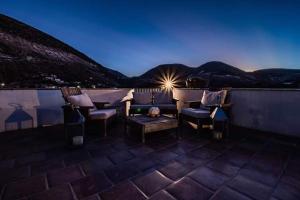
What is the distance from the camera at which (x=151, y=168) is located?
186 cm

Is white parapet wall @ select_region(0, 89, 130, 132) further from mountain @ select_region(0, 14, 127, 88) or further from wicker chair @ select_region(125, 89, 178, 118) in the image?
wicker chair @ select_region(125, 89, 178, 118)

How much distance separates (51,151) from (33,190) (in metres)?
1.04

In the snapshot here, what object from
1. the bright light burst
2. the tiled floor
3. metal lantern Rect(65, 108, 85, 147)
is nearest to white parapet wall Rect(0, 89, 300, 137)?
the tiled floor

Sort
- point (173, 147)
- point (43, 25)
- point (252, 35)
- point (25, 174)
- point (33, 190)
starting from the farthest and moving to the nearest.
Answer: point (43, 25) → point (252, 35) → point (173, 147) → point (25, 174) → point (33, 190)

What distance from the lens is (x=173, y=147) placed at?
255 centimetres

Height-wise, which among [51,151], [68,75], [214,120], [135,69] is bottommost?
[51,151]

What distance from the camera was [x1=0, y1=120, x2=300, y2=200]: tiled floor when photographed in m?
1.39

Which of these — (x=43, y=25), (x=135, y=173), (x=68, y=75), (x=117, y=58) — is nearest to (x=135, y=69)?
(x=117, y=58)

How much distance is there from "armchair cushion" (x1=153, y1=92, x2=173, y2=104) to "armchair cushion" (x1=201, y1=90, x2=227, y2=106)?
41.0 inches

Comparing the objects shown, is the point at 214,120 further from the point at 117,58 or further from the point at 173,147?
the point at 117,58

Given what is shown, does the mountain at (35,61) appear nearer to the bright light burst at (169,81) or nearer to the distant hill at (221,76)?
the distant hill at (221,76)

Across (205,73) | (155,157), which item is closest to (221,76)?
(205,73)

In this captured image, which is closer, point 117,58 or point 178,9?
point 178,9

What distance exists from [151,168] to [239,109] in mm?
3115
